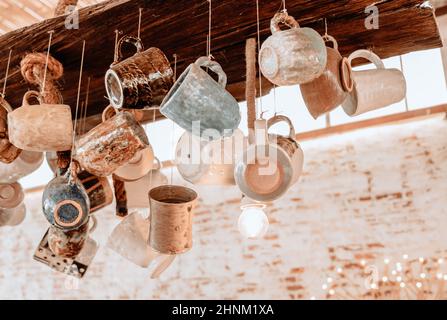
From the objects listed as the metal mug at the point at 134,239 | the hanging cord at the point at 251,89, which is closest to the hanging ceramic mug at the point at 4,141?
the metal mug at the point at 134,239

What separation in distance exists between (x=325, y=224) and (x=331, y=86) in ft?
6.24

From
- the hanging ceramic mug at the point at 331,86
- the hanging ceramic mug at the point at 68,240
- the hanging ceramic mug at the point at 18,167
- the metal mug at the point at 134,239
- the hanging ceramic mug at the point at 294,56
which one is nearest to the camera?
the hanging ceramic mug at the point at 294,56

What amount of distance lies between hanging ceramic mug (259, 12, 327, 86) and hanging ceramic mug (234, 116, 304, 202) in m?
0.13

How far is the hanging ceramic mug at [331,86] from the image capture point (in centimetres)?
105

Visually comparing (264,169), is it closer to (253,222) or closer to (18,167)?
(253,222)

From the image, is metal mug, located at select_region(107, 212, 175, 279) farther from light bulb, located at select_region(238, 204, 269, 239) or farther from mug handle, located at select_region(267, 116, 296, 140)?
mug handle, located at select_region(267, 116, 296, 140)

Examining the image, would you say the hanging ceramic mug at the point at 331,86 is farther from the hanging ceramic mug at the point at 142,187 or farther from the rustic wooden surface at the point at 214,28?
the hanging ceramic mug at the point at 142,187

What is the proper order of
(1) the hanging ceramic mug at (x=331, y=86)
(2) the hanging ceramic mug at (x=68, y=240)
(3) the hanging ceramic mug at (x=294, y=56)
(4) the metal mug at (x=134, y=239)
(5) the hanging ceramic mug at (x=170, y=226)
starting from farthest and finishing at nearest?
(4) the metal mug at (x=134, y=239), (2) the hanging ceramic mug at (x=68, y=240), (5) the hanging ceramic mug at (x=170, y=226), (1) the hanging ceramic mug at (x=331, y=86), (3) the hanging ceramic mug at (x=294, y=56)

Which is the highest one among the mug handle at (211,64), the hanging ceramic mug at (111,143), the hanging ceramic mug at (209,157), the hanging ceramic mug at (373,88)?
the hanging ceramic mug at (373,88)

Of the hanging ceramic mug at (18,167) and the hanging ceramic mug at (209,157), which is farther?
the hanging ceramic mug at (18,167)

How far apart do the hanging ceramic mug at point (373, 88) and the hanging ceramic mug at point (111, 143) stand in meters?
0.58

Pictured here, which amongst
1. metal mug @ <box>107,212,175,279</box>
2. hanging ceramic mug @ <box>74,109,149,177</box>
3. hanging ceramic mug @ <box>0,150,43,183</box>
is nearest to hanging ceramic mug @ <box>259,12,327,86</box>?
hanging ceramic mug @ <box>74,109,149,177</box>

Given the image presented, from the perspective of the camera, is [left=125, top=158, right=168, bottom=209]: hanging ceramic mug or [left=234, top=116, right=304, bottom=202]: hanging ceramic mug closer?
[left=234, top=116, right=304, bottom=202]: hanging ceramic mug

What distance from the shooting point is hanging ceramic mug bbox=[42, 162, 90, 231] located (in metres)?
1.18
